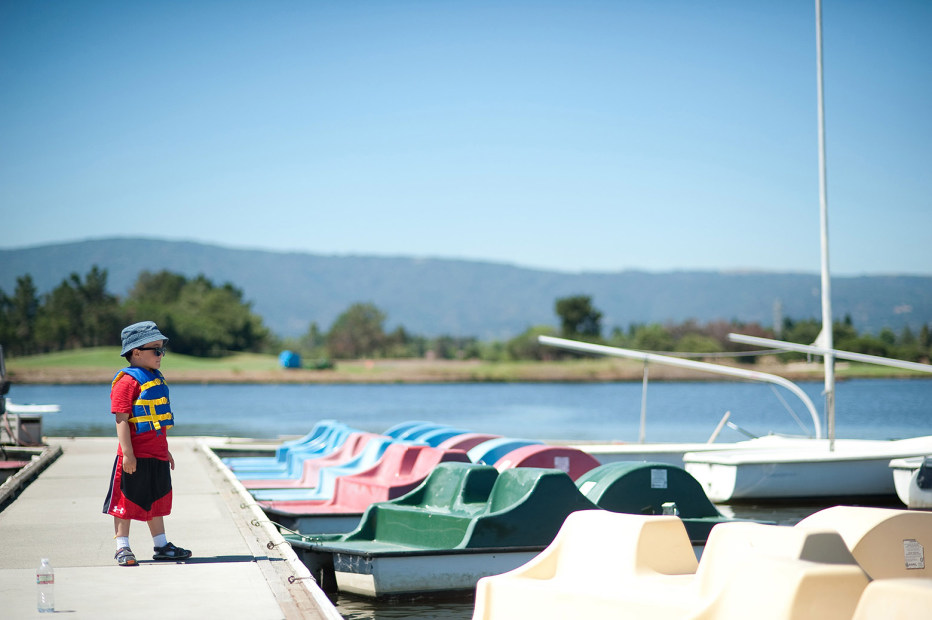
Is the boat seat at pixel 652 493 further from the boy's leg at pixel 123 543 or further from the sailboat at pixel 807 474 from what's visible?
the sailboat at pixel 807 474

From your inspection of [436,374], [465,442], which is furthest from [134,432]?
[436,374]

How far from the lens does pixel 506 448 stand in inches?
570

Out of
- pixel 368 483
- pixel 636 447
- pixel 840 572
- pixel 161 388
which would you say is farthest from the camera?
pixel 636 447

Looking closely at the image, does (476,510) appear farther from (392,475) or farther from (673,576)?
(673,576)

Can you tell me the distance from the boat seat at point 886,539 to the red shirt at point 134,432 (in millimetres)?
4682

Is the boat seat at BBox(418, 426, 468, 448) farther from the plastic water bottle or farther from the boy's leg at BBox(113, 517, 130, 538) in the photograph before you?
the plastic water bottle

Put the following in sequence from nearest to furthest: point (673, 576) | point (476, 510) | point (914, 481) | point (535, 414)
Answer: point (673, 576)
point (476, 510)
point (914, 481)
point (535, 414)

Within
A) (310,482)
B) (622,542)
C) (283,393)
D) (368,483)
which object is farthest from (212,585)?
(283,393)

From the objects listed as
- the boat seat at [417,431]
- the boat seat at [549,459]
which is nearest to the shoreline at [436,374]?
the boat seat at [417,431]

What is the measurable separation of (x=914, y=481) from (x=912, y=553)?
11271mm

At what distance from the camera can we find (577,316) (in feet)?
450

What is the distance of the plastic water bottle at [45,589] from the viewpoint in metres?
6.25

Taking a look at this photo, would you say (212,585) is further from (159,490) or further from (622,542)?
(622,542)

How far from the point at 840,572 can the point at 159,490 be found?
519 centimetres
